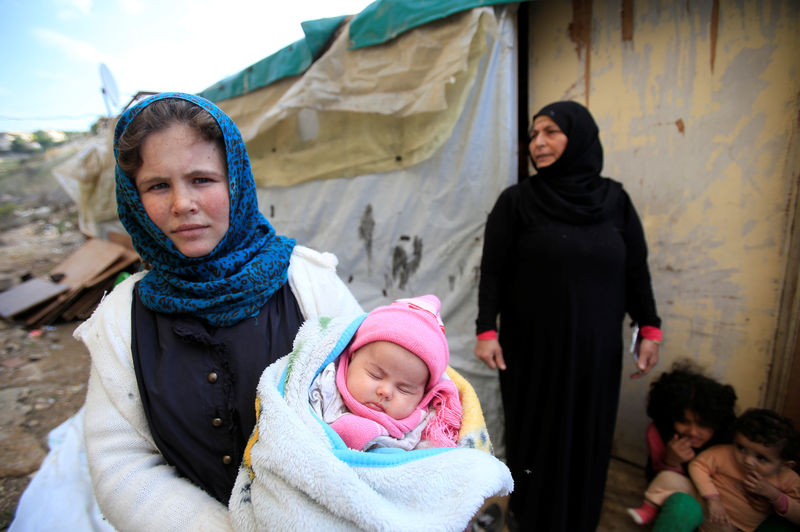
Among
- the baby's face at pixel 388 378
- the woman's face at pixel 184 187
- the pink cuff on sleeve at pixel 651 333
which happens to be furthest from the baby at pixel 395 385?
the pink cuff on sleeve at pixel 651 333

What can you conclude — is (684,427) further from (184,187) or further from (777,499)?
(184,187)

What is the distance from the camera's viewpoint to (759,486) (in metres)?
1.67

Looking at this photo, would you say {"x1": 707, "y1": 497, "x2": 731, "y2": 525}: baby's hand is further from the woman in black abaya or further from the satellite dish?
the satellite dish

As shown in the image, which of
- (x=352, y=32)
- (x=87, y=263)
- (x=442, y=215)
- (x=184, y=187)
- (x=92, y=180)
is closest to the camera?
(x=184, y=187)

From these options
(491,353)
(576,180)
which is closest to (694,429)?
(491,353)

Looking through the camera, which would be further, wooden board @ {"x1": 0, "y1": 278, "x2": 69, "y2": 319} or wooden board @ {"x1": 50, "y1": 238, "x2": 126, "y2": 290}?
wooden board @ {"x1": 50, "y1": 238, "x2": 126, "y2": 290}

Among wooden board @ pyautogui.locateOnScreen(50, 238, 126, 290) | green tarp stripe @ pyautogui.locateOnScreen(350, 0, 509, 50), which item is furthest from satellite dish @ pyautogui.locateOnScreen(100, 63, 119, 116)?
green tarp stripe @ pyautogui.locateOnScreen(350, 0, 509, 50)

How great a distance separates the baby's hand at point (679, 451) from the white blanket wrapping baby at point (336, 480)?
6.21 ft

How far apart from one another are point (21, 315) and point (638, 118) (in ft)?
23.4

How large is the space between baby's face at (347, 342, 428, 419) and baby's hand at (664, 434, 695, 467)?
6.30ft

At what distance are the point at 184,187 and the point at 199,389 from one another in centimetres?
50

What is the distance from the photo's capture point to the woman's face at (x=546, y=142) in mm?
1800

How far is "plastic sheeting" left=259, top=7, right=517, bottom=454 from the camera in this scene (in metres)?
2.31

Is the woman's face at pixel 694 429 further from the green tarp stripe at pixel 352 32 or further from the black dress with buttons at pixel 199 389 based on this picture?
the green tarp stripe at pixel 352 32
